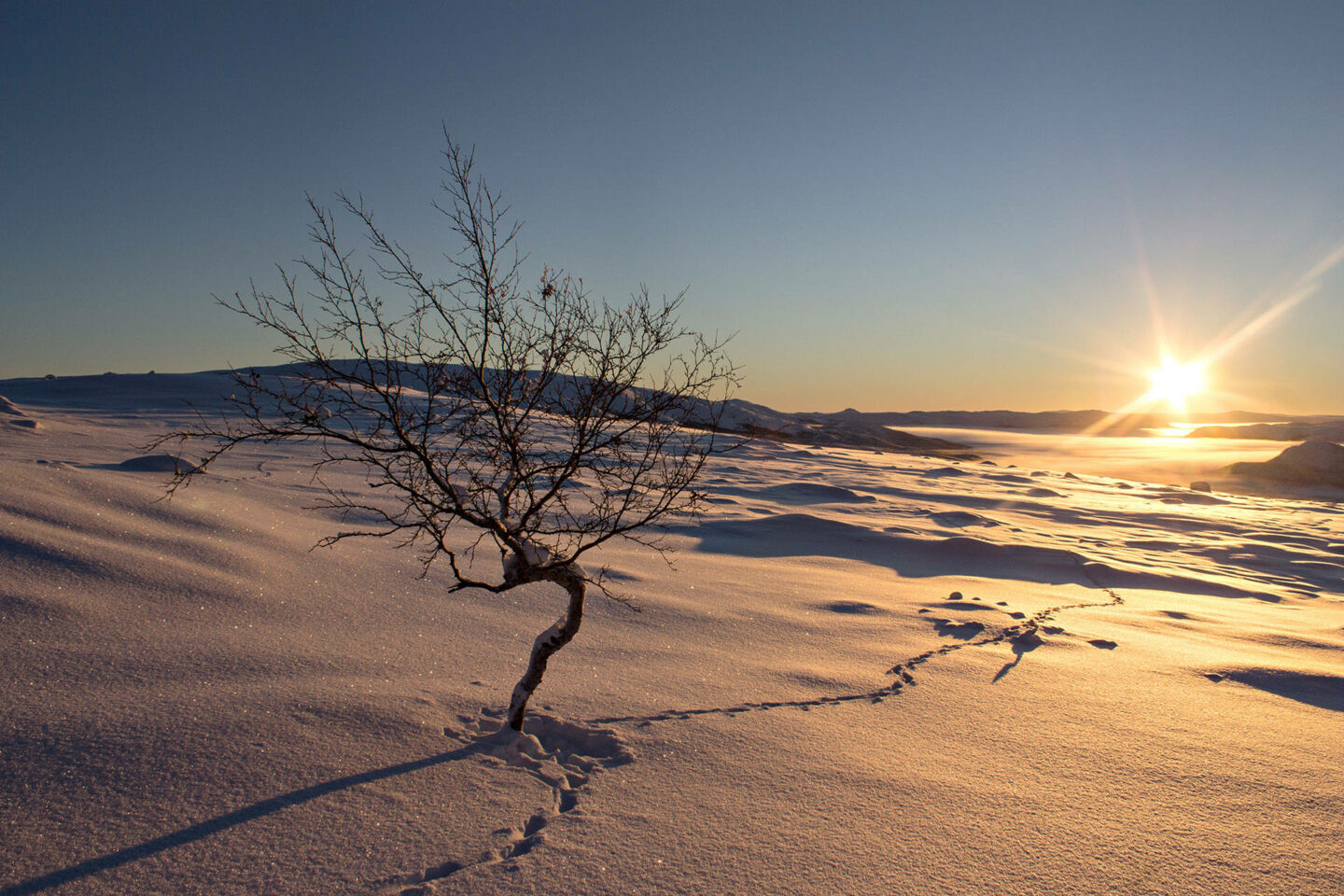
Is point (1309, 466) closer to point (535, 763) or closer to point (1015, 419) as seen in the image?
point (535, 763)

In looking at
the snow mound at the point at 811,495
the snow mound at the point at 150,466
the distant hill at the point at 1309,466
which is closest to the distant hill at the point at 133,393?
the snow mound at the point at 811,495

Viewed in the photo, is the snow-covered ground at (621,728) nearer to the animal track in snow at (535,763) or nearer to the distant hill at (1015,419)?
the animal track in snow at (535,763)

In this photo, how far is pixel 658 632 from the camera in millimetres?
3641

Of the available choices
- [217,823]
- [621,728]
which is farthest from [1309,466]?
[217,823]

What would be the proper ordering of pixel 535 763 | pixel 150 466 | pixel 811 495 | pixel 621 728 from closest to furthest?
1. pixel 535 763
2. pixel 621 728
3. pixel 150 466
4. pixel 811 495

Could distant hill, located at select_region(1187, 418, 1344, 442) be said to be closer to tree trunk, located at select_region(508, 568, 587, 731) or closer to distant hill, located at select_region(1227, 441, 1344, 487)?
distant hill, located at select_region(1227, 441, 1344, 487)

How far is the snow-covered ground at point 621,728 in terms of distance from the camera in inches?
68.8

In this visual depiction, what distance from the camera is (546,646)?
2352 mm

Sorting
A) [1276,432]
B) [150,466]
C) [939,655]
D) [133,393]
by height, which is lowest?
[939,655]

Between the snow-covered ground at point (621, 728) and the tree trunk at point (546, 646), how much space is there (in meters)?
0.14

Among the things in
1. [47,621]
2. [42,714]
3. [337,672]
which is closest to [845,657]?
[337,672]

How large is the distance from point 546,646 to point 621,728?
1.36 ft

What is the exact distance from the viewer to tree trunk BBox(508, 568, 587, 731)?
2.34 m

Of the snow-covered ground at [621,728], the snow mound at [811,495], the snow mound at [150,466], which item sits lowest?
the snow-covered ground at [621,728]
